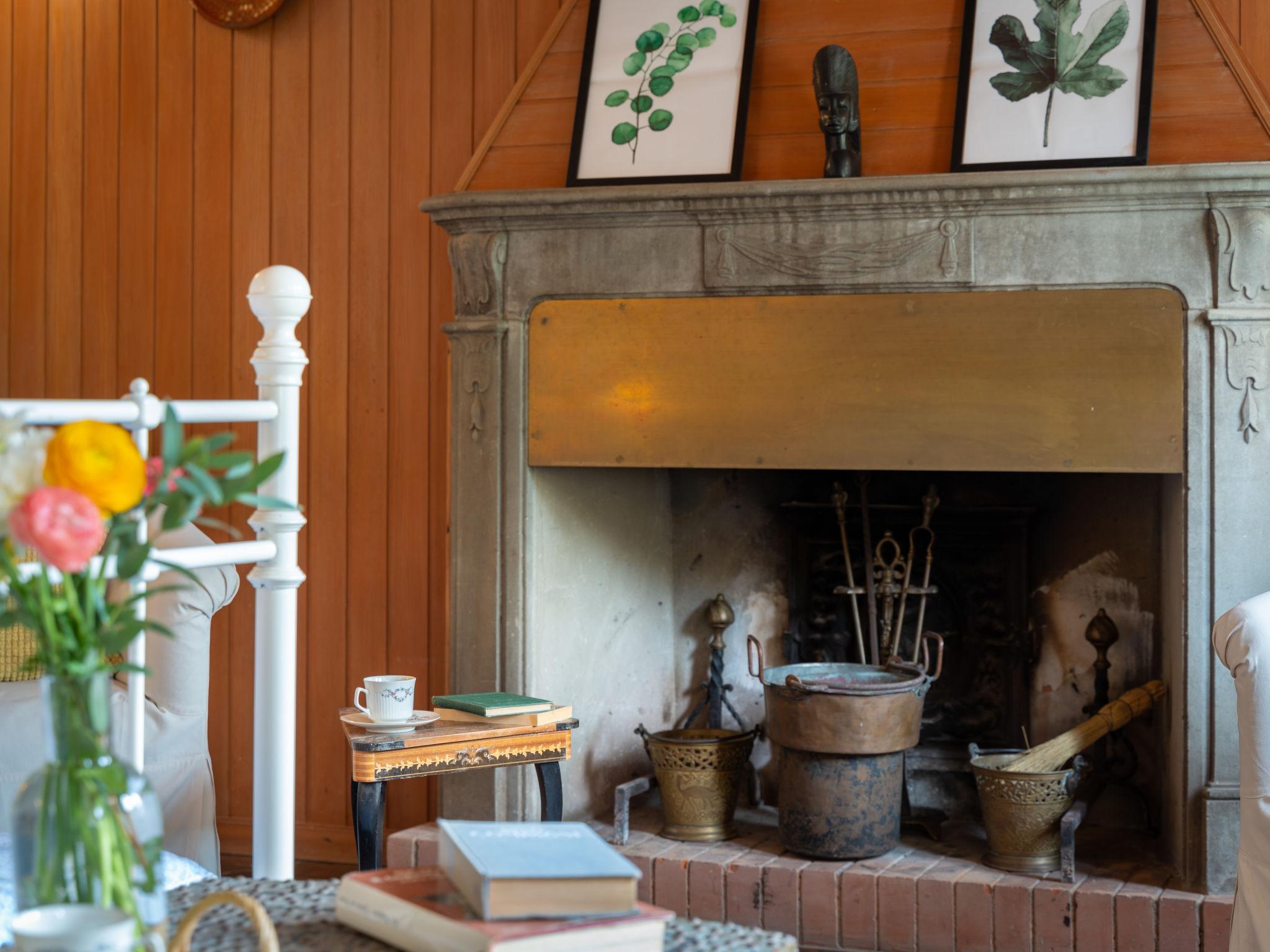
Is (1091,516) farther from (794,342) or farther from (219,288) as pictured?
(219,288)

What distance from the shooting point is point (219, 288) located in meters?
3.59

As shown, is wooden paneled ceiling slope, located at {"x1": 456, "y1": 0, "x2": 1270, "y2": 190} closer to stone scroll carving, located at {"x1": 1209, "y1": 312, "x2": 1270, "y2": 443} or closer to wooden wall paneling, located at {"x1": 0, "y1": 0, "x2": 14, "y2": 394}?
stone scroll carving, located at {"x1": 1209, "y1": 312, "x2": 1270, "y2": 443}

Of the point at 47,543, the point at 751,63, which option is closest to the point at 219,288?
the point at 751,63

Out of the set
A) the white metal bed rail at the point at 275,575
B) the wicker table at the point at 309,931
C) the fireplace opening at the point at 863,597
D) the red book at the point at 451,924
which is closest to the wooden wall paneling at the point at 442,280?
the fireplace opening at the point at 863,597

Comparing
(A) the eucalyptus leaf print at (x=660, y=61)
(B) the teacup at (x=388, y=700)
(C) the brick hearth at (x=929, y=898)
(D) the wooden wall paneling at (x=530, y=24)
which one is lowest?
(C) the brick hearth at (x=929, y=898)

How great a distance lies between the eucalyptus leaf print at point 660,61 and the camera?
118 inches

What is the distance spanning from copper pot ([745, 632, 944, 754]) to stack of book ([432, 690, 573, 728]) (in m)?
0.55

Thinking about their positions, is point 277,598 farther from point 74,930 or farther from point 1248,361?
point 1248,361

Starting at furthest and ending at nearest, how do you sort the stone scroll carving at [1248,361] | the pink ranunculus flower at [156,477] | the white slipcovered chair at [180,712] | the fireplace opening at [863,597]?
the fireplace opening at [863,597] → the white slipcovered chair at [180,712] → the stone scroll carving at [1248,361] → the pink ranunculus flower at [156,477]

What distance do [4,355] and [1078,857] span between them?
308 cm

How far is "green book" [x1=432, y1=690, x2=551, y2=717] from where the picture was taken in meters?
2.53

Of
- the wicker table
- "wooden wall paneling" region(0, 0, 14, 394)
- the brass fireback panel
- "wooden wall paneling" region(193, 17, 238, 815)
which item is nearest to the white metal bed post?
the wicker table

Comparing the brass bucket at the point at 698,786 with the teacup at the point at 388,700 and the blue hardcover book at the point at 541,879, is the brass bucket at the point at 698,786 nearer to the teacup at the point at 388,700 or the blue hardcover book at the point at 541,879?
the teacup at the point at 388,700

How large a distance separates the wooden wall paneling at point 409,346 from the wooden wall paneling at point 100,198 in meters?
0.83
